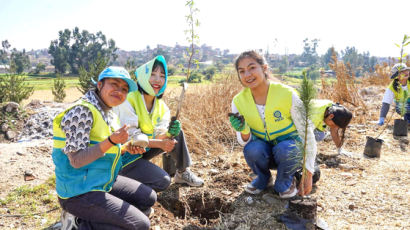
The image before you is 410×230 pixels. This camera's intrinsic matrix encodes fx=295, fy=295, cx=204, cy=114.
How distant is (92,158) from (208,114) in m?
3.39

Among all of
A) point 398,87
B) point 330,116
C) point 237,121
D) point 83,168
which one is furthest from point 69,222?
point 398,87

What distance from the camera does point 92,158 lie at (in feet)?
5.56

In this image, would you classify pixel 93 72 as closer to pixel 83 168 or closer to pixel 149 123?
pixel 149 123

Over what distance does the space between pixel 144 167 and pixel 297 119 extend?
134 cm

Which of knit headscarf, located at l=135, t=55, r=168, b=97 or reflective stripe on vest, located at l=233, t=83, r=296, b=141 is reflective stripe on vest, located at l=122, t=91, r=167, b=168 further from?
reflective stripe on vest, located at l=233, t=83, r=296, b=141

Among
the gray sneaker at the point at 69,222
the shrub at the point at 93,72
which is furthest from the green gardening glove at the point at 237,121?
the shrub at the point at 93,72

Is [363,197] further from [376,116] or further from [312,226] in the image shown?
[376,116]

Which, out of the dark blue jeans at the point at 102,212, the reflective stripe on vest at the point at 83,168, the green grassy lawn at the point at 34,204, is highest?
the reflective stripe on vest at the point at 83,168

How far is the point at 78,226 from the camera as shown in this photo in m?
1.91

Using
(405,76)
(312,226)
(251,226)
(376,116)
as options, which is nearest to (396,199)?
(312,226)

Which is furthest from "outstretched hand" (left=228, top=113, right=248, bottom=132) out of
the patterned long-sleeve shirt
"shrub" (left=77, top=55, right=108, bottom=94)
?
"shrub" (left=77, top=55, right=108, bottom=94)

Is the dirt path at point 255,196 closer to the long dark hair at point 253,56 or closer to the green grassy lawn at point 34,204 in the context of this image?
the green grassy lawn at point 34,204

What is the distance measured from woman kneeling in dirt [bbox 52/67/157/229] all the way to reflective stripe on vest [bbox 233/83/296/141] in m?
1.01

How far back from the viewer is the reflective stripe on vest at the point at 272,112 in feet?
7.89
